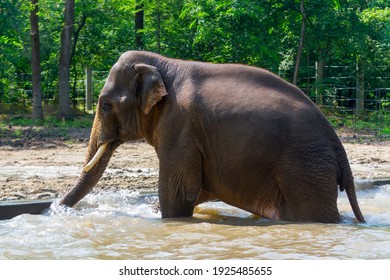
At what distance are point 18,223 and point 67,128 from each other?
11.9 meters

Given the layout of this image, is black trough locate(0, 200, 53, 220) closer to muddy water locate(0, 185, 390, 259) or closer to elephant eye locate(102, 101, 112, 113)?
muddy water locate(0, 185, 390, 259)

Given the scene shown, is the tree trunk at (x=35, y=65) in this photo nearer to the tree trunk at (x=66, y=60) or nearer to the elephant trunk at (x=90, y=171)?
the tree trunk at (x=66, y=60)

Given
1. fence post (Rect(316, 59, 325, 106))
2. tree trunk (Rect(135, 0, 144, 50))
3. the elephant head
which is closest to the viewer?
the elephant head

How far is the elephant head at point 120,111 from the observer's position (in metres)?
7.81

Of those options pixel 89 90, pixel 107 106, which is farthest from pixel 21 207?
pixel 89 90

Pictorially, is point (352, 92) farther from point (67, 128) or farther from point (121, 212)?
point (121, 212)

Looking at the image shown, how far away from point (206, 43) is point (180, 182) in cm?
1608

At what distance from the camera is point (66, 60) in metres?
22.4

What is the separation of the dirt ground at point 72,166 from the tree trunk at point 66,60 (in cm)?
636

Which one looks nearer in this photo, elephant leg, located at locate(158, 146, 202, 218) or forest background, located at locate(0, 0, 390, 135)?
elephant leg, located at locate(158, 146, 202, 218)

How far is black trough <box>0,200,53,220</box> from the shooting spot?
8.15 meters

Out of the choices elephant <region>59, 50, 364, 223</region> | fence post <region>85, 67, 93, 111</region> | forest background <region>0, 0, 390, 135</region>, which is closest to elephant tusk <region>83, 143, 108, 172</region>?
elephant <region>59, 50, 364, 223</region>

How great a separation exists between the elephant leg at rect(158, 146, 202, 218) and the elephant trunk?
0.98 meters
